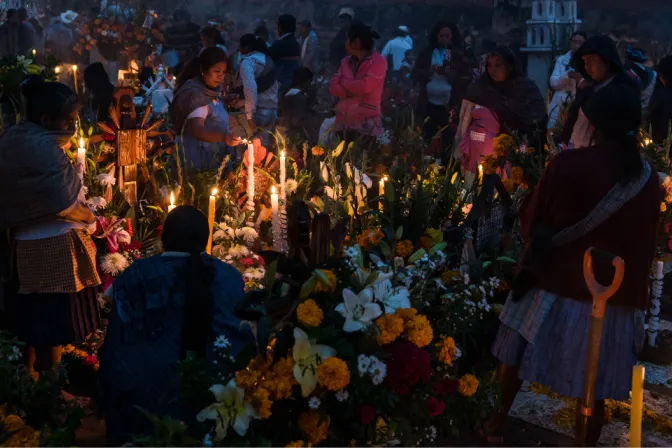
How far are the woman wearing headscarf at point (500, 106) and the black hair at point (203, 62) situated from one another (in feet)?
6.80

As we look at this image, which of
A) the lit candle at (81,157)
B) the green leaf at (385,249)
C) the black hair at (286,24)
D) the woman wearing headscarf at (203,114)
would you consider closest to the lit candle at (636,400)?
the green leaf at (385,249)

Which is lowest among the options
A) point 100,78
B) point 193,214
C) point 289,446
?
point 289,446

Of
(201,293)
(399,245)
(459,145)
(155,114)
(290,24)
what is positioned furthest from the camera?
(290,24)

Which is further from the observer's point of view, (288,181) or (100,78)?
(100,78)

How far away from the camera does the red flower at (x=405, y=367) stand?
3072 millimetres

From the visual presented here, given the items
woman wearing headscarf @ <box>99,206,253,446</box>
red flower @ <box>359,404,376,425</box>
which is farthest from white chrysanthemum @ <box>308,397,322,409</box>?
woman wearing headscarf @ <box>99,206,253,446</box>

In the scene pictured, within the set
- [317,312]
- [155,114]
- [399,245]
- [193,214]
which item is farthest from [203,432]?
[155,114]

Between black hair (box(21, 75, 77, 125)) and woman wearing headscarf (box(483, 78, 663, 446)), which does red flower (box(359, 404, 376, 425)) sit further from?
black hair (box(21, 75, 77, 125))

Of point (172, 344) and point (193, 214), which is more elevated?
point (193, 214)

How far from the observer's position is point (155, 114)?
10086 millimetres

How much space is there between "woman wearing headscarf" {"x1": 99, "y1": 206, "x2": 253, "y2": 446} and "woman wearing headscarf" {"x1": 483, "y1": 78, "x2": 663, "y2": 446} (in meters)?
1.16

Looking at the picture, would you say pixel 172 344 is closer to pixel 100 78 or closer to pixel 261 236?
pixel 261 236

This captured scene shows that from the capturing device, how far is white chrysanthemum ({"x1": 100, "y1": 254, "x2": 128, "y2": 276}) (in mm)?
5172

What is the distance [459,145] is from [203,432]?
516 cm
